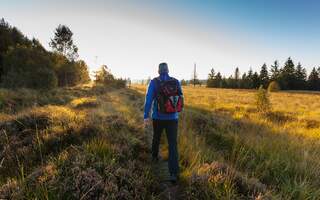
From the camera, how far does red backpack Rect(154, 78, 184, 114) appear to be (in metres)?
3.56

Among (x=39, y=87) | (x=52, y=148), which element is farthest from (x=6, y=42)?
(x=52, y=148)

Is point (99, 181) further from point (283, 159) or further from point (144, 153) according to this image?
point (283, 159)

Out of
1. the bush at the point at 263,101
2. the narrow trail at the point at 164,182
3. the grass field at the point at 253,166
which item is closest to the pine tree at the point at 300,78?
the bush at the point at 263,101

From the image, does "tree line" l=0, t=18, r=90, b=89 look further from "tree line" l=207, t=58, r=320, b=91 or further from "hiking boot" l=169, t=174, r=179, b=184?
"tree line" l=207, t=58, r=320, b=91

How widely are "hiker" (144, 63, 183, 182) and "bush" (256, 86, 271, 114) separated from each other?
10.9 metres

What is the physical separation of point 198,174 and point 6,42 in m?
32.0

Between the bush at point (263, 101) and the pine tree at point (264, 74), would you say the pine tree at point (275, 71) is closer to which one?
the pine tree at point (264, 74)

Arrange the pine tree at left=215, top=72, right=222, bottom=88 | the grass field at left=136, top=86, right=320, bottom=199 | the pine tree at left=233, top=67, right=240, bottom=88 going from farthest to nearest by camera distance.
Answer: the pine tree at left=215, top=72, right=222, bottom=88
the pine tree at left=233, top=67, right=240, bottom=88
the grass field at left=136, top=86, right=320, bottom=199

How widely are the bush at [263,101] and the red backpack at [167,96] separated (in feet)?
35.9

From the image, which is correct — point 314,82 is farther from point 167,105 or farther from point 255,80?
point 167,105

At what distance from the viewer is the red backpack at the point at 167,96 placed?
3.56 m

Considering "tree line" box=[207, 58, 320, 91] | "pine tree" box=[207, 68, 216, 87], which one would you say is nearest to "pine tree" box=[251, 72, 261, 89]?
"tree line" box=[207, 58, 320, 91]

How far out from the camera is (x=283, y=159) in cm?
456

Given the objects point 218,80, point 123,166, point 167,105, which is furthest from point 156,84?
point 218,80
